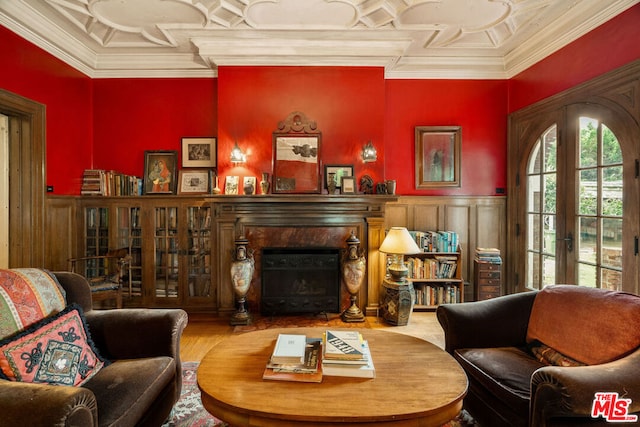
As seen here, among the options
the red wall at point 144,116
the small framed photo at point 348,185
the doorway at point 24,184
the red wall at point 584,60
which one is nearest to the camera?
the red wall at point 584,60

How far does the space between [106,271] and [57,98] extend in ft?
6.56

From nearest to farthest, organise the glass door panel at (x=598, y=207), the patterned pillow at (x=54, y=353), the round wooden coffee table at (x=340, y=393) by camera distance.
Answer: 1. the round wooden coffee table at (x=340, y=393)
2. the patterned pillow at (x=54, y=353)
3. the glass door panel at (x=598, y=207)

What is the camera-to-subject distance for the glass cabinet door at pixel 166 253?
3.98 meters

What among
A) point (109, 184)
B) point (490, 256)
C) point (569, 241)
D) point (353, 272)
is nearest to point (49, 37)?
point (109, 184)

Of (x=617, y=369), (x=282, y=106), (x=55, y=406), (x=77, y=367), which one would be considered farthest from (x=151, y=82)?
(x=617, y=369)

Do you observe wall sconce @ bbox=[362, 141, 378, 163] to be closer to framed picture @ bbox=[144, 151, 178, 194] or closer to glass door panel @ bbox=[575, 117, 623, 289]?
glass door panel @ bbox=[575, 117, 623, 289]

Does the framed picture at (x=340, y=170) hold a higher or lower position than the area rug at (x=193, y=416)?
higher

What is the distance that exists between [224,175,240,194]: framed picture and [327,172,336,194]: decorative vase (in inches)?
42.6

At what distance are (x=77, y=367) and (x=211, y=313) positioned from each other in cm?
237

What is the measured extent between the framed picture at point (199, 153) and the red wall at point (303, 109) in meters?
0.41

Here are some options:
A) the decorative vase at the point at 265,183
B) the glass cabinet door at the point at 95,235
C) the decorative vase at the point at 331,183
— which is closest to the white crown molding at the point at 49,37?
the glass cabinet door at the point at 95,235

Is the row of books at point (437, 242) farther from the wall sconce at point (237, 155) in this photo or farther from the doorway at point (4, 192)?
the doorway at point (4, 192)

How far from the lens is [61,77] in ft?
12.0

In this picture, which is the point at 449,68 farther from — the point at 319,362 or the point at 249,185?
the point at 319,362
